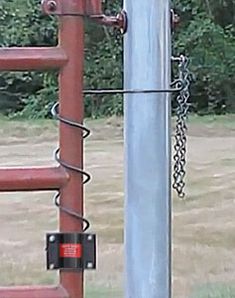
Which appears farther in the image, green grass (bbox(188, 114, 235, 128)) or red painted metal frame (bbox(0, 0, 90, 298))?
green grass (bbox(188, 114, 235, 128))

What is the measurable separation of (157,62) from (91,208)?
Result: 18.0 ft

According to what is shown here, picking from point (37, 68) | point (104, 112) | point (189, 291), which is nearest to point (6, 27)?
Result: point (104, 112)

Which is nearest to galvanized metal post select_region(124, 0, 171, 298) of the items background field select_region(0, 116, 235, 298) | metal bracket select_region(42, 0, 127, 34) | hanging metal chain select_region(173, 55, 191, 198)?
metal bracket select_region(42, 0, 127, 34)

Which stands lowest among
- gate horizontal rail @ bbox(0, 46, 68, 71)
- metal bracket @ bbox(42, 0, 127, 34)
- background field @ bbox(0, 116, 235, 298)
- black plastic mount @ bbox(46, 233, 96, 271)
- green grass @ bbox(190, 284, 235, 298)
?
background field @ bbox(0, 116, 235, 298)

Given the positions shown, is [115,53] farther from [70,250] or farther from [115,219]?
[70,250]

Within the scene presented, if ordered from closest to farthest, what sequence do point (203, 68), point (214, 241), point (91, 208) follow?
point (214, 241) < point (91, 208) < point (203, 68)

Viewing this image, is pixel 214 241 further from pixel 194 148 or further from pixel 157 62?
pixel 194 148

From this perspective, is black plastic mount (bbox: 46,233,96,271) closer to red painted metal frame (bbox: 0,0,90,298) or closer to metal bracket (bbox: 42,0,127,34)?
red painted metal frame (bbox: 0,0,90,298)

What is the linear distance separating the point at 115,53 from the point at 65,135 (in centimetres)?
1444

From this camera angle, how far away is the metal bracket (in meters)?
1.26

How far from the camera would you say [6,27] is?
15.0 meters

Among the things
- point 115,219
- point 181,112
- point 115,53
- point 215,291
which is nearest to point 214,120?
point 115,53

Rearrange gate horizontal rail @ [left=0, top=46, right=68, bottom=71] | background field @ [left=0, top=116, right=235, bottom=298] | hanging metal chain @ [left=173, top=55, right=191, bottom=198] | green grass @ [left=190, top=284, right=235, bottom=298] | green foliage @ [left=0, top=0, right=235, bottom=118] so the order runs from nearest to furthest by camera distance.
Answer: gate horizontal rail @ [left=0, top=46, right=68, bottom=71] → hanging metal chain @ [left=173, top=55, right=191, bottom=198] → green grass @ [left=190, top=284, right=235, bottom=298] → background field @ [left=0, top=116, right=235, bottom=298] → green foliage @ [left=0, top=0, right=235, bottom=118]

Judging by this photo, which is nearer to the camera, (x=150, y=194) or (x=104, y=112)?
(x=150, y=194)
